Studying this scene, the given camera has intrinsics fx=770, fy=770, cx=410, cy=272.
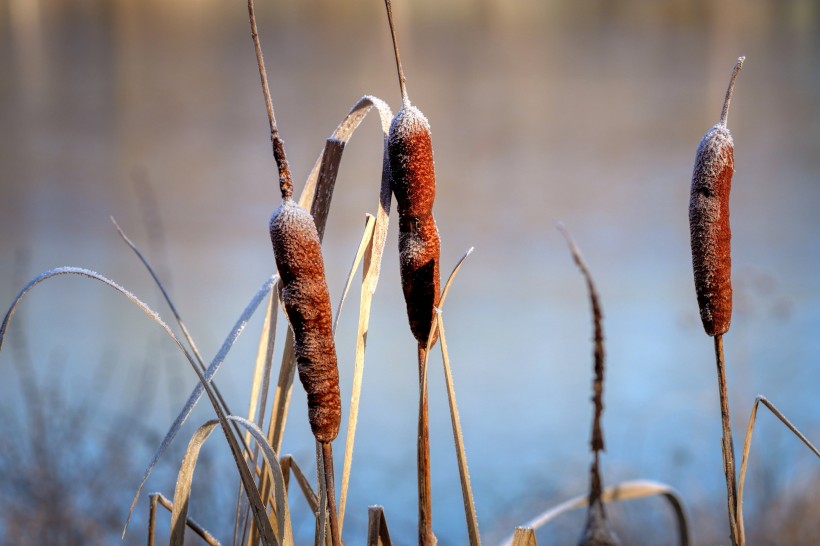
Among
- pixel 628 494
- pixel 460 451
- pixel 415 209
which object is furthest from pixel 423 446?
pixel 628 494

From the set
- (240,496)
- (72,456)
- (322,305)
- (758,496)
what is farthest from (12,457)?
(758,496)

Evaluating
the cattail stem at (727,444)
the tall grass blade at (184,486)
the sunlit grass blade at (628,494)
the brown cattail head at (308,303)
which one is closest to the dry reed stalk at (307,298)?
the brown cattail head at (308,303)

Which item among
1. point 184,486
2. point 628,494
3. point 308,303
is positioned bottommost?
point 628,494

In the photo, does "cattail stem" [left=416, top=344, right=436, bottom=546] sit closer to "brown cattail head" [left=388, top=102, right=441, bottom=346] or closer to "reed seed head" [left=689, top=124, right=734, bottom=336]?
"brown cattail head" [left=388, top=102, right=441, bottom=346]

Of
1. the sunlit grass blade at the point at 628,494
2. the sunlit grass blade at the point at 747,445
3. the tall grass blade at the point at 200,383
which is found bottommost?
the sunlit grass blade at the point at 628,494

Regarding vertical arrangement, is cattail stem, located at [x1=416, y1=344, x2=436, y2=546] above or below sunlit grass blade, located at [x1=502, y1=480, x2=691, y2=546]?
above

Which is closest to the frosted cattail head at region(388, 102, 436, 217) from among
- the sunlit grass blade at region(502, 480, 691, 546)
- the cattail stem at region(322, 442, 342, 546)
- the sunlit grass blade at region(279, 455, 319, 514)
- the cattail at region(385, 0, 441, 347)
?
the cattail at region(385, 0, 441, 347)

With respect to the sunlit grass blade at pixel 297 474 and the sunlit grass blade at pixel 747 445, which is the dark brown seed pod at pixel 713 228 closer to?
the sunlit grass blade at pixel 747 445

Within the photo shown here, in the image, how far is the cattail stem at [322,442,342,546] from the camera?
41 cm

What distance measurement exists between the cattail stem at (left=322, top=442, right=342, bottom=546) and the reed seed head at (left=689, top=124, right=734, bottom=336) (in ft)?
0.77

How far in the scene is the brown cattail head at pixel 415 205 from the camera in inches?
16.3

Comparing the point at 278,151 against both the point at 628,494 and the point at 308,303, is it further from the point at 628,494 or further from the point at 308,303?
the point at 628,494

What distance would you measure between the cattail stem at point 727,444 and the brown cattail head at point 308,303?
0.78ft

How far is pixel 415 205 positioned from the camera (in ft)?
1.39
